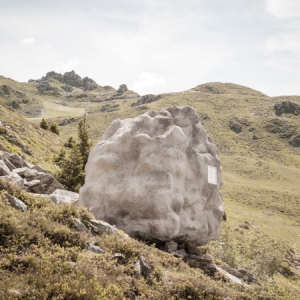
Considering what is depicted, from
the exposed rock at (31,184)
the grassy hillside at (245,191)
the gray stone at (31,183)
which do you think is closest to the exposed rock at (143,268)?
the grassy hillside at (245,191)

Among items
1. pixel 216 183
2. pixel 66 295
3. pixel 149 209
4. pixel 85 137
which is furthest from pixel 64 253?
pixel 85 137

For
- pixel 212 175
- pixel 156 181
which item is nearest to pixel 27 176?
pixel 156 181

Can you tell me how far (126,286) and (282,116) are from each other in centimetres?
18073

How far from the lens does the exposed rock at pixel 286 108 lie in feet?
566

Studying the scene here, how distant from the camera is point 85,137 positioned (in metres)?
33.9

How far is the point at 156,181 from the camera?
1571 cm

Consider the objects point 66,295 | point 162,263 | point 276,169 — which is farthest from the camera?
point 276,169

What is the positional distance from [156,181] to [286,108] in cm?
18222

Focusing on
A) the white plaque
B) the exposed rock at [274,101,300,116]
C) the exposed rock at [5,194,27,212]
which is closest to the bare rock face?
the white plaque

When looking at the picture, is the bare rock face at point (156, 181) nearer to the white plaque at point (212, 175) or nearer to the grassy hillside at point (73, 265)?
the white plaque at point (212, 175)

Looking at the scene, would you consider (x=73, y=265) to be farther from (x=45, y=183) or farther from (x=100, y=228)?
(x=45, y=183)

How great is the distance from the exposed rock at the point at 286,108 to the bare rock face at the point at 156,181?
173m

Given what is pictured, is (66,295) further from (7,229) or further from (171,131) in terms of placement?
(171,131)

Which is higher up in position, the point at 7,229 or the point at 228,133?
the point at 228,133
